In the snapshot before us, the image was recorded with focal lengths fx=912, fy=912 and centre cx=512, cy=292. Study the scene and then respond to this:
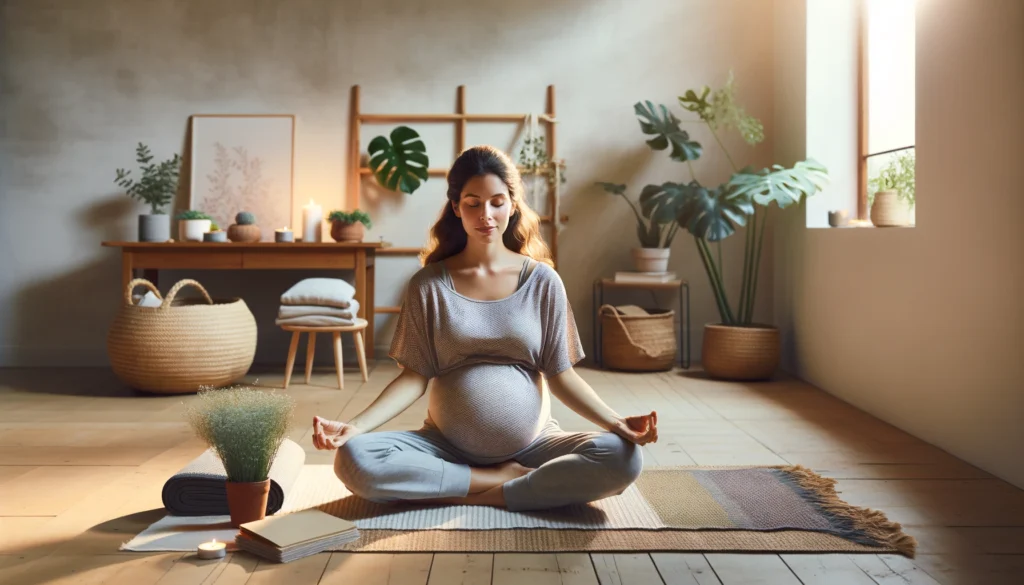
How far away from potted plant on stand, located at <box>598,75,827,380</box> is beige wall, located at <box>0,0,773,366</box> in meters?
0.32

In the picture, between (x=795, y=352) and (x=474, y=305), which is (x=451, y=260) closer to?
(x=474, y=305)

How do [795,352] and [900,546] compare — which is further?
[795,352]

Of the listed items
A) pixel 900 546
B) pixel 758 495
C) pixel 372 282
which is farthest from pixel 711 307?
pixel 900 546

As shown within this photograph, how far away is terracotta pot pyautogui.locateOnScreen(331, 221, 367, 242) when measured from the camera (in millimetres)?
4914

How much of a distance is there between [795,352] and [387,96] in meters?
2.76

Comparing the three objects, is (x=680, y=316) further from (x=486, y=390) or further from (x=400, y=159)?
(x=486, y=390)

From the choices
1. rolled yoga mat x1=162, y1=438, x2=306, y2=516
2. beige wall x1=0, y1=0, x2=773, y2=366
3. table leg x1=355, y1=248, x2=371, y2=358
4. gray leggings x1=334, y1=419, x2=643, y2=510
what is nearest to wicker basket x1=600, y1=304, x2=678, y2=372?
beige wall x1=0, y1=0, x2=773, y2=366

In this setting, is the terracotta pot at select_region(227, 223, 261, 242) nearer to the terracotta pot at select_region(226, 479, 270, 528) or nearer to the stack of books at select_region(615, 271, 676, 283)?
the stack of books at select_region(615, 271, 676, 283)

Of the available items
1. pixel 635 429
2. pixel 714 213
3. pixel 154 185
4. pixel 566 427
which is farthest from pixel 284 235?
pixel 635 429

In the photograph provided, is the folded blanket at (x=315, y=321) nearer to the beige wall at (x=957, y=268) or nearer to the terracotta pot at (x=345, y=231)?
the terracotta pot at (x=345, y=231)

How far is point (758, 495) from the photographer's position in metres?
2.52

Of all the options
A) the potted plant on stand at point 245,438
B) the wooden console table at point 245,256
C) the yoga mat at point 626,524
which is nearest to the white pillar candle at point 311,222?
the wooden console table at point 245,256

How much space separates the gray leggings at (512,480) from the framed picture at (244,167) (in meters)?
3.32

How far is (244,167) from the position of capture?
5.37 metres
